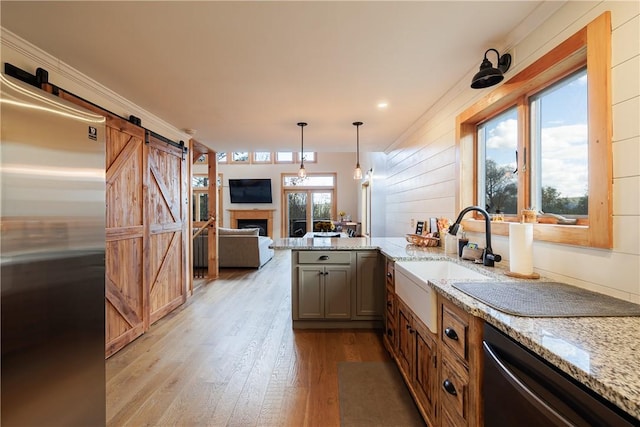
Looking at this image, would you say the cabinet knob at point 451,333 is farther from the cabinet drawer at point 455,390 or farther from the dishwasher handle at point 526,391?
the dishwasher handle at point 526,391

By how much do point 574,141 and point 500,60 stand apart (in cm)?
75

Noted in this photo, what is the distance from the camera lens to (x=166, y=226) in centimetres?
362

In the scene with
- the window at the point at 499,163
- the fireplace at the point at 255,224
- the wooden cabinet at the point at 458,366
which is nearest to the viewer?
the wooden cabinet at the point at 458,366

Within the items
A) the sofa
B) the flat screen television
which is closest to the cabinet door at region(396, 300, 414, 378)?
the sofa

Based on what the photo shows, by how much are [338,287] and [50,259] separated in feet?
7.72

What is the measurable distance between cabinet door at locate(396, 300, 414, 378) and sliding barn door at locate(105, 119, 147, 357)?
248 centimetres

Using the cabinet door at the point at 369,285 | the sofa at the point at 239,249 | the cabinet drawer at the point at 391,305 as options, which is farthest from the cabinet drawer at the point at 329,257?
the sofa at the point at 239,249

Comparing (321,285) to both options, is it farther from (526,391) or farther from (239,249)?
(239,249)

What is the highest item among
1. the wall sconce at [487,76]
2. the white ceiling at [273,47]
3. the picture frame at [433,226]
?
the white ceiling at [273,47]

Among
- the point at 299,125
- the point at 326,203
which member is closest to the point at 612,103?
the point at 299,125

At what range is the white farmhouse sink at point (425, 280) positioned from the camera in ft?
Answer: 5.12

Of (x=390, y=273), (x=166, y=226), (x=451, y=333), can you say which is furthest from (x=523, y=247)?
(x=166, y=226)

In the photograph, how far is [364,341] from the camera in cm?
288

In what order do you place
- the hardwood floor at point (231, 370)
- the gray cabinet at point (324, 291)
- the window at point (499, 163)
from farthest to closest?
the gray cabinet at point (324, 291) < the window at point (499, 163) < the hardwood floor at point (231, 370)
